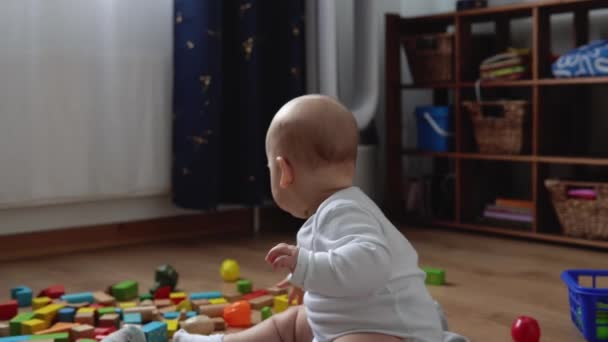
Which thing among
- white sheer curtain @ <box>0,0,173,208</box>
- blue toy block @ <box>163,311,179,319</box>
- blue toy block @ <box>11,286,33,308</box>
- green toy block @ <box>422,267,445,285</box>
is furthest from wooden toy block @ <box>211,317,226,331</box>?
white sheer curtain @ <box>0,0,173,208</box>

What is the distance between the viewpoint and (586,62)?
8.52ft

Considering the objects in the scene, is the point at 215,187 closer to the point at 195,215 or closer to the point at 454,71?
the point at 195,215

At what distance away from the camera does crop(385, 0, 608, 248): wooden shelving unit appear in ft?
9.04

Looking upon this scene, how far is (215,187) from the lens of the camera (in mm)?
2773

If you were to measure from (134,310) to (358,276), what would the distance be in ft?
2.40

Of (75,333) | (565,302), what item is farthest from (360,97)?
(75,333)

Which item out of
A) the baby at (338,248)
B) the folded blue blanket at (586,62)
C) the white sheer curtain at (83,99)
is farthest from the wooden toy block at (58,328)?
the folded blue blanket at (586,62)

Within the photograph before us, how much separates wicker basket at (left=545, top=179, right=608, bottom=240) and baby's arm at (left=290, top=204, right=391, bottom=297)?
1568 millimetres

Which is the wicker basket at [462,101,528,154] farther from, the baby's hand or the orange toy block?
the baby's hand

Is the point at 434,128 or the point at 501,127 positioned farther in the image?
the point at 434,128

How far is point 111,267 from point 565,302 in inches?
50.8

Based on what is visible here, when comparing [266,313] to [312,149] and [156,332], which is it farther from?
[312,149]

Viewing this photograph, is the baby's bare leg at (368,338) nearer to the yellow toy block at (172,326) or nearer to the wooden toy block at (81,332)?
the yellow toy block at (172,326)

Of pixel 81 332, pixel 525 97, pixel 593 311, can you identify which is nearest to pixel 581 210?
pixel 525 97
